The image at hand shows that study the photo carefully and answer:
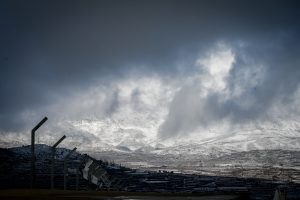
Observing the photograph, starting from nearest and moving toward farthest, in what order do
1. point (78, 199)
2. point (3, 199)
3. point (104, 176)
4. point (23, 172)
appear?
point (3, 199), point (78, 199), point (104, 176), point (23, 172)

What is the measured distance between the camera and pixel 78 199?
1795 cm

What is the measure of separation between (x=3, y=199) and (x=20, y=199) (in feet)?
2.04

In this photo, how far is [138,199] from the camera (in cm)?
1877

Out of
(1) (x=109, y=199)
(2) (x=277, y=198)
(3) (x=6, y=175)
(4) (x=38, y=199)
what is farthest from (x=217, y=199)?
(3) (x=6, y=175)

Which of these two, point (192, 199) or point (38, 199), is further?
point (192, 199)

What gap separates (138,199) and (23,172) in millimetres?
178341

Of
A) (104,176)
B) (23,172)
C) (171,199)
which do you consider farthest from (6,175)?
(171,199)

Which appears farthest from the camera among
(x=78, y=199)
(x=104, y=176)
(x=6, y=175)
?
(x=6, y=175)

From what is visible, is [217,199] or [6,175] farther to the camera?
[6,175]

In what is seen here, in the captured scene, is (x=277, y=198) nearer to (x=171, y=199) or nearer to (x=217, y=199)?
(x=217, y=199)

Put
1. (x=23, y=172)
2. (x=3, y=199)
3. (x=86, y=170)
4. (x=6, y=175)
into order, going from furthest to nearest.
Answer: (x=23, y=172), (x=6, y=175), (x=86, y=170), (x=3, y=199)

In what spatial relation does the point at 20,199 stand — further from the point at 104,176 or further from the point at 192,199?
the point at 104,176

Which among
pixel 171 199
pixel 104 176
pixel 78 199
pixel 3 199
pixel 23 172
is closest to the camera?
pixel 3 199

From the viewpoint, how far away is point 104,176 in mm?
46750
